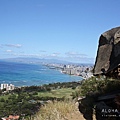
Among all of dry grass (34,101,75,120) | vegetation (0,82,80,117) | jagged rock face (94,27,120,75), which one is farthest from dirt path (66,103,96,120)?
vegetation (0,82,80,117)

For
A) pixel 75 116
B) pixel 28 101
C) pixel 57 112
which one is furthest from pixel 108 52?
pixel 28 101

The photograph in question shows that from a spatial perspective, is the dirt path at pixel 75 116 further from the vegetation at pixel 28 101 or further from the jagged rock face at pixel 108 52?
the vegetation at pixel 28 101

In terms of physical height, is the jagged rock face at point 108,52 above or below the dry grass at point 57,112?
above

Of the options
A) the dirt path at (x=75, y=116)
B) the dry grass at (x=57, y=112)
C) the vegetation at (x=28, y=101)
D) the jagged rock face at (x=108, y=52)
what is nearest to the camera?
the jagged rock face at (x=108, y=52)

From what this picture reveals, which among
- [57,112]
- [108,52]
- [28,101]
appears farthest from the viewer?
[28,101]

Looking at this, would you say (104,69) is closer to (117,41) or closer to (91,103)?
(117,41)

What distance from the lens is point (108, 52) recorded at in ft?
21.1

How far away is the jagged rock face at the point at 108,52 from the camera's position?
6.02m

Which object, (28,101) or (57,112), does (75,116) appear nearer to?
(57,112)

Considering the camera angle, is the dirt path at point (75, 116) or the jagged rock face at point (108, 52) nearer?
the jagged rock face at point (108, 52)

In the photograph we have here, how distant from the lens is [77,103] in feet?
26.4

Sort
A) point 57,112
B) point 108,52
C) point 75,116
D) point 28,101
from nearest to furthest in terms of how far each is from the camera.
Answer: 1. point 108,52
2. point 75,116
3. point 57,112
4. point 28,101

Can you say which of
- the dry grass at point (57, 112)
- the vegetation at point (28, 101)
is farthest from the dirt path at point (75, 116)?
the vegetation at point (28, 101)

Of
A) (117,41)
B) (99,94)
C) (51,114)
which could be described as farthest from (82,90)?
(117,41)
